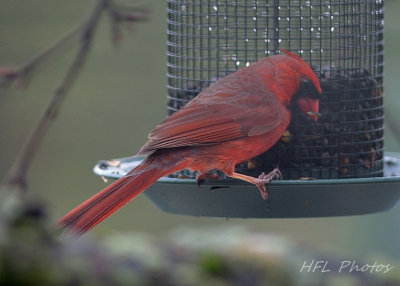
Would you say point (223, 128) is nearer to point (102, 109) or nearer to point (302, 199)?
point (302, 199)

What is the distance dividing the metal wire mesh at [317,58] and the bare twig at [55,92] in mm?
1352

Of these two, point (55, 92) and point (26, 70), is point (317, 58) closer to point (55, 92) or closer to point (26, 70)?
point (55, 92)

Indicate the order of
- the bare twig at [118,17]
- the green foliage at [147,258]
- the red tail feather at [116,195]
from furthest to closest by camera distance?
the red tail feather at [116,195] < the bare twig at [118,17] < the green foliage at [147,258]

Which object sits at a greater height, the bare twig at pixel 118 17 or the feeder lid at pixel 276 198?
the bare twig at pixel 118 17

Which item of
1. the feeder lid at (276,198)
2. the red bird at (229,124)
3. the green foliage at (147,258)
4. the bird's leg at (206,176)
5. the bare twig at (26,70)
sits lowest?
the green foliage at (147,258)

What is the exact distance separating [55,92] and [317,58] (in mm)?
1957

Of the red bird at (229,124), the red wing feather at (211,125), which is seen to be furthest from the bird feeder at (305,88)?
the red wing feather at (211,125)

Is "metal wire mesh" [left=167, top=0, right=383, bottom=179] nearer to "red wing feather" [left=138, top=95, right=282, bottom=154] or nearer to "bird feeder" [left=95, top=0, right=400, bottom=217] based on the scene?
"bird feeder" [left=95, top=0, right=400, bottom=217]

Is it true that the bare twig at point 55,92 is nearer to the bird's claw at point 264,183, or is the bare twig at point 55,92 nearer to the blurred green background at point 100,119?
the bird's claw at point 264,183

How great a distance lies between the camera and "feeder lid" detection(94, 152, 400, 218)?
4.85m

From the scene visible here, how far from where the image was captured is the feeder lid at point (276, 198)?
15.9 feet

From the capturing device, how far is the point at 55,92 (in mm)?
4031

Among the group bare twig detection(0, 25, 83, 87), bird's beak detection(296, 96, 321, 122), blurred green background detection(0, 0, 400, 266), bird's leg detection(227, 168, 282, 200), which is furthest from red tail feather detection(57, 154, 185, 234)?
blurred green background detection(0, 0, 400, 266)

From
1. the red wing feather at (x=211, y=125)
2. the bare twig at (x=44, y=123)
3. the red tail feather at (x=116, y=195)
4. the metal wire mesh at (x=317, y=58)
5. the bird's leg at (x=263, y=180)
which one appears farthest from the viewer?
the metal wire mesh at (x=317, y=58)
